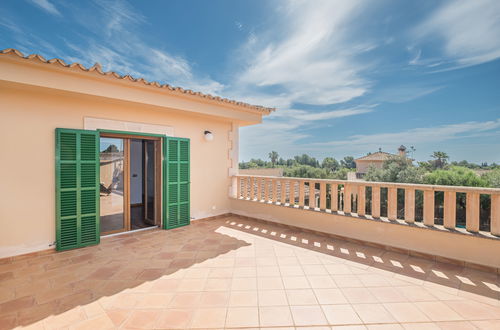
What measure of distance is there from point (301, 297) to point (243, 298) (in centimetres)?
62

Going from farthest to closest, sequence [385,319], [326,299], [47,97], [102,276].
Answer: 1. [47,97]
2. [102,276]
3. [326,299]
4. [385,319]

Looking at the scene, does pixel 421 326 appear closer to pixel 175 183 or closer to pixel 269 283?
pixel 269 283

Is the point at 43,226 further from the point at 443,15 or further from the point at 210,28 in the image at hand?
the point at 443,15

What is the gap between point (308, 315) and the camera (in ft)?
6.69

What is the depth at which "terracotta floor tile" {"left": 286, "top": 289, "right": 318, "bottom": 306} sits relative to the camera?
2.24 m

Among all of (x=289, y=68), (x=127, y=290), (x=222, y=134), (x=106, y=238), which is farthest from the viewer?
(x=289, y=68)

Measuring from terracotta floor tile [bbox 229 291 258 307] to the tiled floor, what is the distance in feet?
0.03

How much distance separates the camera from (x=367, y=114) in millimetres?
33625

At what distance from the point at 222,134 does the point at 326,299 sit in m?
4.62

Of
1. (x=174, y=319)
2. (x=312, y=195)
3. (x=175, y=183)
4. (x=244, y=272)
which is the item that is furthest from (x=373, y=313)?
(x=175, y=183)

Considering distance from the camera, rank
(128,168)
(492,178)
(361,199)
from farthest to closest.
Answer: (492,178) < (128,168) < (361,199)

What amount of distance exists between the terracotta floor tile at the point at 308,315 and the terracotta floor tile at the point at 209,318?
67 cm

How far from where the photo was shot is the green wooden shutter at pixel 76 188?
12.0 ft

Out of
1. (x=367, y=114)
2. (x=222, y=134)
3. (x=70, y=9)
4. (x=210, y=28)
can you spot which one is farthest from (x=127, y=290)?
(x=367, y=114)
